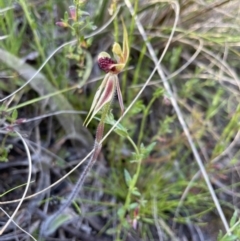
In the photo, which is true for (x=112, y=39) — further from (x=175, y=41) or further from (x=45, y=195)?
(x=45, y=195)

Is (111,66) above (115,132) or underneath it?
above

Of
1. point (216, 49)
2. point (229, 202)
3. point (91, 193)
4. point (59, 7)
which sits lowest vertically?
point (229, 202)

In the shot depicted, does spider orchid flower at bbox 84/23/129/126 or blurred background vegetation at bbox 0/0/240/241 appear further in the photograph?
blurred background vegetation at bbox 0/0/240/241

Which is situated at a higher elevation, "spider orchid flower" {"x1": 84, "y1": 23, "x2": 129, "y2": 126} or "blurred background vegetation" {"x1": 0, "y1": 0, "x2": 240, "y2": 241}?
"spider orchid flower" {"x1": 84, "y1": 23, "x2": 129, "y2": 126}

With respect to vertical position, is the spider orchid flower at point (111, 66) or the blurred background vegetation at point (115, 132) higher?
the spider orchid flower at point (111, 66)

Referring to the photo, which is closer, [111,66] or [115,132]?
[111,66]

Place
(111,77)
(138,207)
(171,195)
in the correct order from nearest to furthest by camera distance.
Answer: (111,77) → (138,207) → (171,195)

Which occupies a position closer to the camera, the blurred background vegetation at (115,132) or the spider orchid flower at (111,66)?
the spider orchid flower at (111,66)

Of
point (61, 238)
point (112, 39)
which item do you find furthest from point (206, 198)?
point (112, 39)
